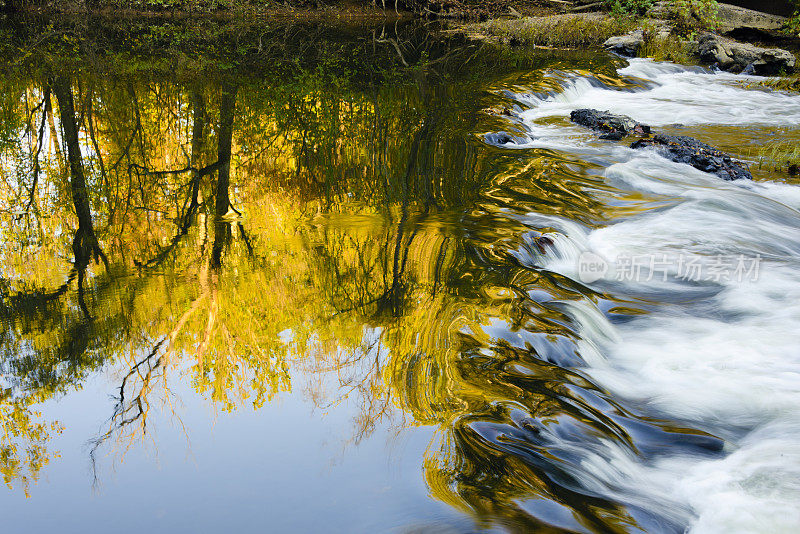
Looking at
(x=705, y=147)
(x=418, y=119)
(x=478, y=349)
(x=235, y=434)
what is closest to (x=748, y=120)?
(x=705, y=147)

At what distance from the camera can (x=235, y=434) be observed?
11.4 ft

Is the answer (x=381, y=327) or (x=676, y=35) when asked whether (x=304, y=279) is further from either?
(x=676, y=35)

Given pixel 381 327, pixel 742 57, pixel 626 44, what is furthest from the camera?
pixel 626 44

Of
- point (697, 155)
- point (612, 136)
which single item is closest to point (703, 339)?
point (697, 155)

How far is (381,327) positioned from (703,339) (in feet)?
7.98

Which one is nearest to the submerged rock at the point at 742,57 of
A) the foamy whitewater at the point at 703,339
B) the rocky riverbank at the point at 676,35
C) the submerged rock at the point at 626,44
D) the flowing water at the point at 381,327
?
the rocky riverbank at the point at 676,35

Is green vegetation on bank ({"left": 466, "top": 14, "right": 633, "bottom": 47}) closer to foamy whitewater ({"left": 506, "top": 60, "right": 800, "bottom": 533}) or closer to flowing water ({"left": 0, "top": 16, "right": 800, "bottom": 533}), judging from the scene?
flowing water ({"left": 0, "top": 16, "right": 800, "bottom": 533})

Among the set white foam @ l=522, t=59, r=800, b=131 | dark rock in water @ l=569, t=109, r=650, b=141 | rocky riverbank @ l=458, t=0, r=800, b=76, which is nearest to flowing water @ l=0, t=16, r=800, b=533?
dark rock in water @ l=569, t=109, r=650, b=141

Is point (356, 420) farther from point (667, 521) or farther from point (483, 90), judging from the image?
point (483, 90)

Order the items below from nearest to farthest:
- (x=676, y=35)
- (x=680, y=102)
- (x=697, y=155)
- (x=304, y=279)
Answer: (x=304, y=279) → (x=697, y=155) → (x=680, y=102) → (x=676, y=35)

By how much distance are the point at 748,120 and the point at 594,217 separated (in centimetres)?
626

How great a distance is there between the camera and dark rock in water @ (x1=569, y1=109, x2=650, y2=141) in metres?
9.67

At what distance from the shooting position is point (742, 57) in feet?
51.9

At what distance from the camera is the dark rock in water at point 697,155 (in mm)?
8016
